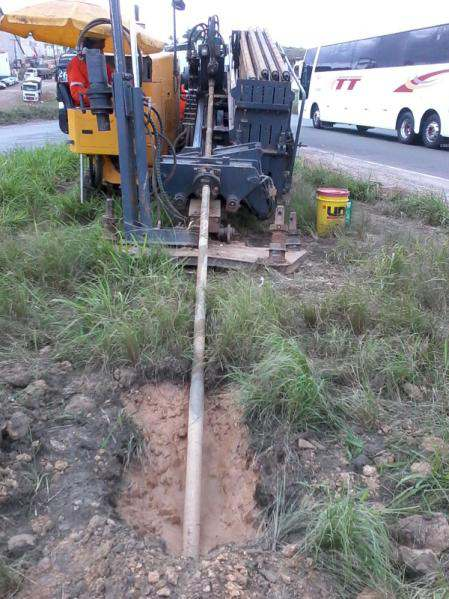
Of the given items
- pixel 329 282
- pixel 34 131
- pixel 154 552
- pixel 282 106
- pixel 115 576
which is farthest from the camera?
pixel 34 131

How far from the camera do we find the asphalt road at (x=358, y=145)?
1220 cm

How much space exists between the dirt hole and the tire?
14963 mm

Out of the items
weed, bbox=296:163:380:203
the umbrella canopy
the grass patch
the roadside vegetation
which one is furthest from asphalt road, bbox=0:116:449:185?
the roadside vegetation

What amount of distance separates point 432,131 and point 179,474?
577 inches

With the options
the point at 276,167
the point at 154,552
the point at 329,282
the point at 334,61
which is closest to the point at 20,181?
the point at 276,167

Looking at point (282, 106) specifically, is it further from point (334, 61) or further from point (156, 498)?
point (334, 61)

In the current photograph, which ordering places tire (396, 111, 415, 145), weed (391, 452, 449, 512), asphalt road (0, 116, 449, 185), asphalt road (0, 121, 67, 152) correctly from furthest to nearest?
tire (396, 111, 415, 145)
asphalt road (0, 121, 67, 152)
asphalt road (0, 116, 449, 185)
weed (391, 452, 449, 512)

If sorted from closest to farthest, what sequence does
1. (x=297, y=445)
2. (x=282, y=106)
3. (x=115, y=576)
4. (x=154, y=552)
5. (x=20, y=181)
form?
(x=115, y=576), (x=154, y=552), (x=297, y=445), (x=282, y=106), (x=20, y=181)

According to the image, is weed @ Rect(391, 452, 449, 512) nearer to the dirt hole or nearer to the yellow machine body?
the dirt hole

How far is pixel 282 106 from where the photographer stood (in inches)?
224

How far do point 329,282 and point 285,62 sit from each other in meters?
3.22

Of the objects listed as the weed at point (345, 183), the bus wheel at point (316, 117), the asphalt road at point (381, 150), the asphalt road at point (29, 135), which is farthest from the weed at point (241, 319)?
the bus wheel at point (316, 117)

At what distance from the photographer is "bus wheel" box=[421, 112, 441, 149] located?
1504 centimetres

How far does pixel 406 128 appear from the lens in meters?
16.5
